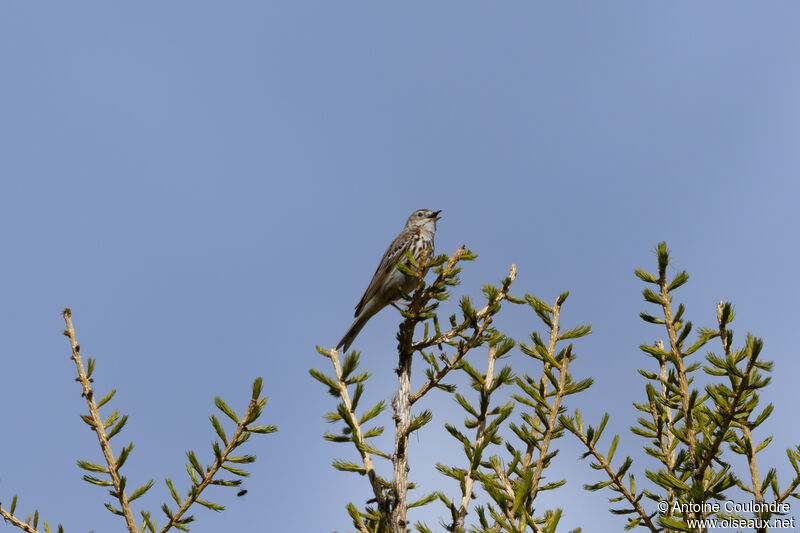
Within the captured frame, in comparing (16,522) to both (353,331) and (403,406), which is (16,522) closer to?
(403,406)

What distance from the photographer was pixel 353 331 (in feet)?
40.4

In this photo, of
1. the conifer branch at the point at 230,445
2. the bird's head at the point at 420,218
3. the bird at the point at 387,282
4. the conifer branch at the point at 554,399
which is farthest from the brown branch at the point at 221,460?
the bird's head at the point at 420,218

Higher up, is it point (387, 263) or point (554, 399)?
point (387, 263)

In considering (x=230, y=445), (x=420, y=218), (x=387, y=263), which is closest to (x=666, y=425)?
(x=230, y=445)

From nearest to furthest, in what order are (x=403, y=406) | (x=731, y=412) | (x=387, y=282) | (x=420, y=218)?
1. (x=731, y=412)
2. (x=403, y=406)
3. (x=387, y=282)
4. (x=420, y=218)

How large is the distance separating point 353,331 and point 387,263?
1.46 meters

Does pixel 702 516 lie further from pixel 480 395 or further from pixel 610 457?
pixel 480 395

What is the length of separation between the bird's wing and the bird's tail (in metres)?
0.22

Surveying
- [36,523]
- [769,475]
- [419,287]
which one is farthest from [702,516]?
[36,523]

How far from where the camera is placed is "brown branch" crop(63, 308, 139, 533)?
209 inches

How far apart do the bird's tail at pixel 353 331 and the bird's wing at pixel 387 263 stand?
0.22 m

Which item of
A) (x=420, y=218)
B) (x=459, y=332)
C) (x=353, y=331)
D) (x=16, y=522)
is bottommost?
(x=16, y=522)

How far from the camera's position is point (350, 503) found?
18.5ft

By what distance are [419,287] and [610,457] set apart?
89.1 inches
